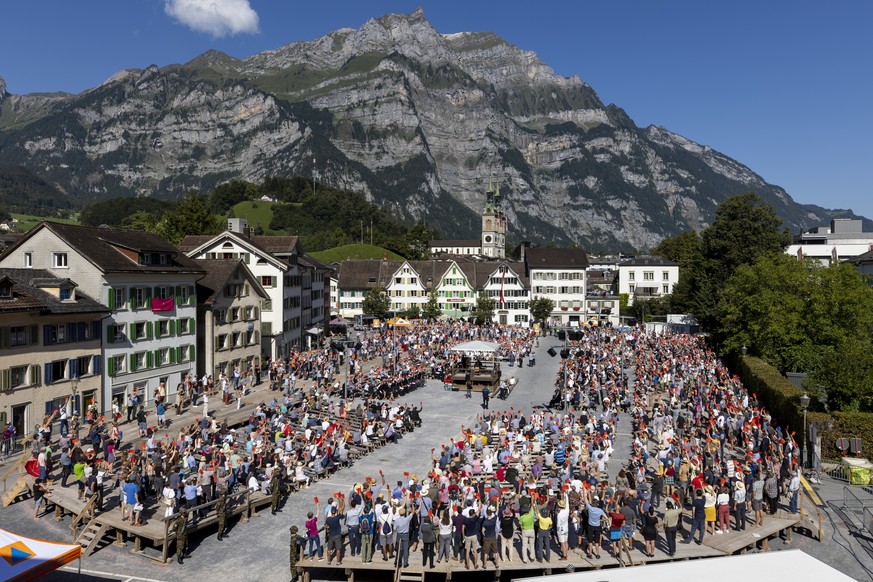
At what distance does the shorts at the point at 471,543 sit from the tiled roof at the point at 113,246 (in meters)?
28.1

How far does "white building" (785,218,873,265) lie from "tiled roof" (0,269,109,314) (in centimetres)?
9812

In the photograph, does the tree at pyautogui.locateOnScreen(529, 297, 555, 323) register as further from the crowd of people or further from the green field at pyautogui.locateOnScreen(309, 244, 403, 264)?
the crowd of people

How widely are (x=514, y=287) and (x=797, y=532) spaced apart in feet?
264

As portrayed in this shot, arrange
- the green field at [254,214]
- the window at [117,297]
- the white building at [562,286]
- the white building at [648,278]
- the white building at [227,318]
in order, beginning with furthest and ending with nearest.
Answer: the green field at [254,214], the white building at [648,278], the white building at [562,286], the white building at [227,318], the window at [117,297]

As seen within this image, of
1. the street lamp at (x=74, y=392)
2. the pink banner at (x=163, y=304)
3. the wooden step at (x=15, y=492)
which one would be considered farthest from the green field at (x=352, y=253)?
the wooden step at (x=15, y=492)

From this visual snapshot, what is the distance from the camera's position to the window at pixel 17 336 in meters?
31.2

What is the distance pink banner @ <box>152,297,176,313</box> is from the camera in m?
40.7

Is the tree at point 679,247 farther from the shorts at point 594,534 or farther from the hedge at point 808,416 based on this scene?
the shorts at point 594,534

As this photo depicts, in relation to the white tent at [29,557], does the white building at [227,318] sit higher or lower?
higher

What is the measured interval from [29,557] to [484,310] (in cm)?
7954

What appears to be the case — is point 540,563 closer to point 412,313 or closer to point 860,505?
point 860,505

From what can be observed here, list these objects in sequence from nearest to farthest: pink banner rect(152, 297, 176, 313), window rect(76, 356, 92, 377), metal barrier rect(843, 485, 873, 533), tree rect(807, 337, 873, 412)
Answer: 1. metal barrier rect(843, 485, 873, 533)
2. tree rect(807, 337, 873, 412)
3. window rect(76, 356, 92, 377)
4. pink banner rect(152, 297, 176, 313)

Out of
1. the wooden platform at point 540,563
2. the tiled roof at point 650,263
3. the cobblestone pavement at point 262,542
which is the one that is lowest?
the cobblestone pavement at point 262,542

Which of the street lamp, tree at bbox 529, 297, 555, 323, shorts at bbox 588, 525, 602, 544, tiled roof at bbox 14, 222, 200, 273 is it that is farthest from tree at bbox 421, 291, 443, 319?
shorts at bbox 588, 525, 602, 544
